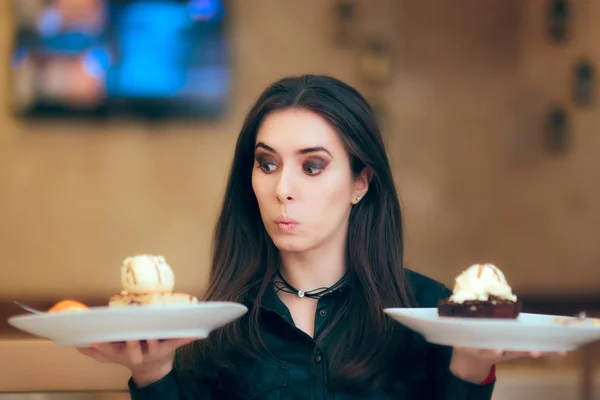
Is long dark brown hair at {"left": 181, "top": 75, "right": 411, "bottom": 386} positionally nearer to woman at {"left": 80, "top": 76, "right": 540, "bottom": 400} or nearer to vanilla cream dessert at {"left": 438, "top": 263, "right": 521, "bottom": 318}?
woman at {"left": 80, "top": 76, "right": 540, "bottom": 400}

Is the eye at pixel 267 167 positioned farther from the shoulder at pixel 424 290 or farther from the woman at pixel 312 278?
the shoulder at pixel 424 290

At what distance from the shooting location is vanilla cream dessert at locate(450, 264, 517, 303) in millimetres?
1619

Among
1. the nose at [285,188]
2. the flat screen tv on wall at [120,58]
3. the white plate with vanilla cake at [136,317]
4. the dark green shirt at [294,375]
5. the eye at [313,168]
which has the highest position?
the flat screen tv on wall at [120,58]

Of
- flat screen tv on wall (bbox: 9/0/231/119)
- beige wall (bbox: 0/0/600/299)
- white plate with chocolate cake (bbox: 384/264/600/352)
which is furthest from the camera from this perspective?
beige wall (bbox: 0/0/600/299)

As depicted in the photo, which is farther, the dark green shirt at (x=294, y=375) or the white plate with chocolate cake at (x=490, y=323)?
the dark green shirt at (x=294, y=375)

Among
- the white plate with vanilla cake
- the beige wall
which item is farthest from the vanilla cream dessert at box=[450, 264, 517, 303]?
the beige wall

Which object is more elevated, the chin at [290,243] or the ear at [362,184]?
the ear at [362,184]

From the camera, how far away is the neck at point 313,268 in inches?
76.6

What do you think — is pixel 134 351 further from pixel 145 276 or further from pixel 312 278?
pixel 312 278

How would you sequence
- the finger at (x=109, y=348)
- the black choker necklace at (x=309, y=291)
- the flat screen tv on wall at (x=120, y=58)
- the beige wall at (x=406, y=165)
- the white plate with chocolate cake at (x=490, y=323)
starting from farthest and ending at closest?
the beige wall at (x=406, y=165), the flat screen tv on wall at (x=120, y=58), the black choker necklace at (x=309, y=291), the finger at (x=109, y=348), the white plate with chocolate cake at (x=490, y=323)

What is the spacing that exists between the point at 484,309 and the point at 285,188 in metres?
0.48

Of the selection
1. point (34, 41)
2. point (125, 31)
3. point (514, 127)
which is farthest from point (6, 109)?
point (514, 127)

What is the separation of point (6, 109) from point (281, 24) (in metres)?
2.01

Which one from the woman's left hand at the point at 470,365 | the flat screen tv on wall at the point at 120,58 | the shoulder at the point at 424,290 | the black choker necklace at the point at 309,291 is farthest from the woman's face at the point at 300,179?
the flat screen tv on wall at the point at 120,58
